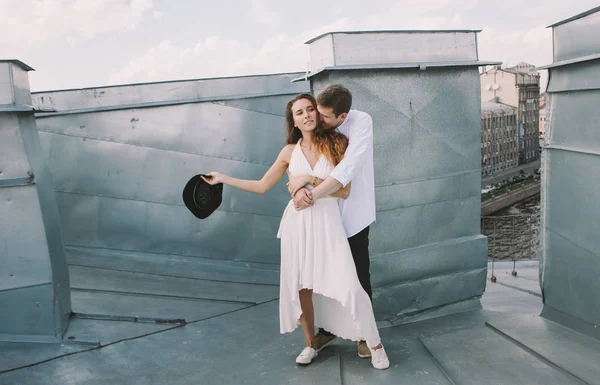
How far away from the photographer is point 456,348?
338 cm

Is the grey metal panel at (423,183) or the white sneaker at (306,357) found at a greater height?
the grey metal panel at (423,183)

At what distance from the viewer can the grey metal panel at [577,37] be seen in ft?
11.4

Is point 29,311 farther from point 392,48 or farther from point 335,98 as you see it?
point 392,48

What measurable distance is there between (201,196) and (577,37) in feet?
8.79

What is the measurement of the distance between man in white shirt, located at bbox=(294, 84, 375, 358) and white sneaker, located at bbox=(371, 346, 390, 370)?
0.14m

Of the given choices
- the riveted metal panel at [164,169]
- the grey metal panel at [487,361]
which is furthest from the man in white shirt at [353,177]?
the riveted metal panel at [164,169]

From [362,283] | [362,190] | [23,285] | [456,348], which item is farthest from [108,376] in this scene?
[456,348]

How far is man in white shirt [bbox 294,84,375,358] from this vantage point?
300cm

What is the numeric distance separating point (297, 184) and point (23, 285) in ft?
7.57

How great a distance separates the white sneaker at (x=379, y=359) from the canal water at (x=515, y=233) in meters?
30.7

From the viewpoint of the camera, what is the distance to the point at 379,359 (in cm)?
314

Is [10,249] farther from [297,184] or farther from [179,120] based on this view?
[179,120]

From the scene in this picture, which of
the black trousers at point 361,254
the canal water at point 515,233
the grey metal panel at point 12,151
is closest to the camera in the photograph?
the black trousers at point 361,254

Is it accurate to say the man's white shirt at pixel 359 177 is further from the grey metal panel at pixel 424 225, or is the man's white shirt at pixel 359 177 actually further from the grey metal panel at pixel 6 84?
the grey metal panel at pixel 6 84
